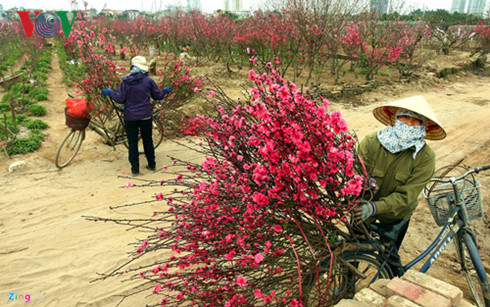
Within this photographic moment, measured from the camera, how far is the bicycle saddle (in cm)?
235

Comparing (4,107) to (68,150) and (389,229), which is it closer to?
(68,150)

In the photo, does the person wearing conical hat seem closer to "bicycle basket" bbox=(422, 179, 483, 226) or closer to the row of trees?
"bicycle basket" bbox=(422, 179, 483, 226)

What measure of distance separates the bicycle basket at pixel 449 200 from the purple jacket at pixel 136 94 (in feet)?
12.7

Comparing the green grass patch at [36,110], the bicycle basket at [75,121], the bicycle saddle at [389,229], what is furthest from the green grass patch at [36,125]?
the bicycle saddle at [389,229]

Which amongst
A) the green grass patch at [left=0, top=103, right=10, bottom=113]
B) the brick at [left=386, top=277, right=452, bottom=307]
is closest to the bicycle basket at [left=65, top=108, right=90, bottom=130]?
the green grass patch at [left=0, top=103, right=10, bottom=113]

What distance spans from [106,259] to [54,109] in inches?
258

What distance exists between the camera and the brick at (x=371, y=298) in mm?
1855

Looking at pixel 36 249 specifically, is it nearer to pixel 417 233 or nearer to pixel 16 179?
pixel 16 179

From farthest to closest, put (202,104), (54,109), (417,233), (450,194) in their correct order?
(54,109), (202,104), (417,233), (450,194)

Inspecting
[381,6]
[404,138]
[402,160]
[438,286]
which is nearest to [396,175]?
[402,160]

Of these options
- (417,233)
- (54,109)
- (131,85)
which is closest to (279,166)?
(417,233)

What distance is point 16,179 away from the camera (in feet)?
16.6

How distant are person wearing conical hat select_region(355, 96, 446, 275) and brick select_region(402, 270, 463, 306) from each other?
408 mm

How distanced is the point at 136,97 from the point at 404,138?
12.4ft
